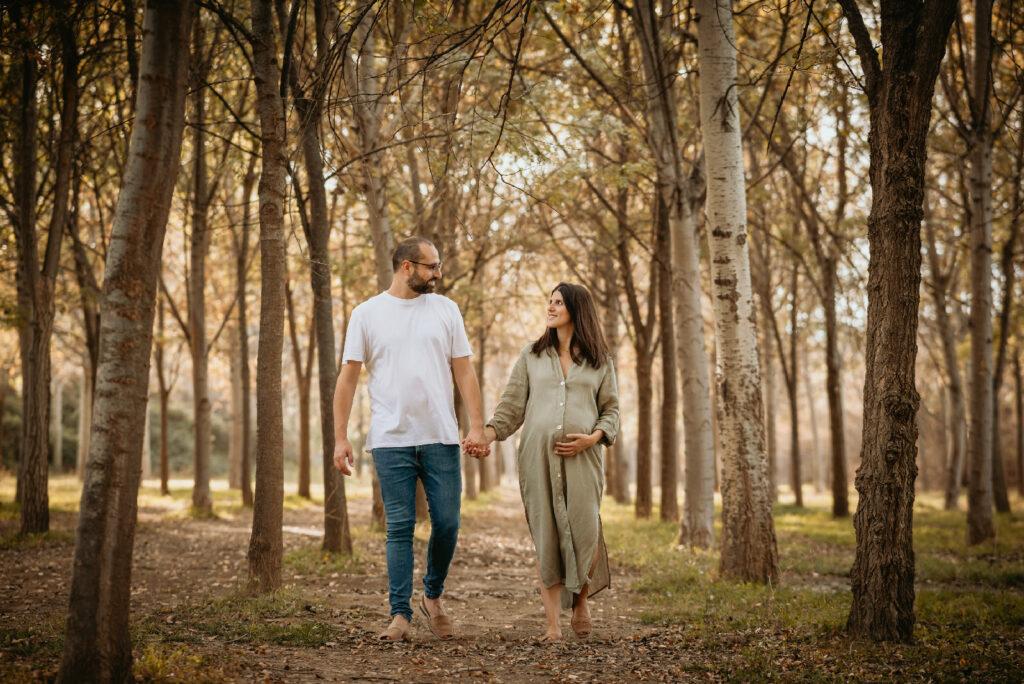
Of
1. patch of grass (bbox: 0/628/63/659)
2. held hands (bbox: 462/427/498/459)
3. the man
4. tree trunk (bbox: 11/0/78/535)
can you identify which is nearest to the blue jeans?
the man

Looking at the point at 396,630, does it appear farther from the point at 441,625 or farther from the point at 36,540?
the point at 36,540

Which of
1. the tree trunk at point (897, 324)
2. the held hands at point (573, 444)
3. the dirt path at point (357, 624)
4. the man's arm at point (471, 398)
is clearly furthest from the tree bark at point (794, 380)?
the man's arm at point (471, 398)

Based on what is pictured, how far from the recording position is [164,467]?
21.1 metres

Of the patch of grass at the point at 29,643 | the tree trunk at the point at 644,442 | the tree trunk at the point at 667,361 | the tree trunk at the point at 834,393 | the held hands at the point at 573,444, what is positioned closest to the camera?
the patch of grass at the point at 29,643

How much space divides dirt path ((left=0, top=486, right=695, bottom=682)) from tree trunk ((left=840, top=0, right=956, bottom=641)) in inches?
52.8

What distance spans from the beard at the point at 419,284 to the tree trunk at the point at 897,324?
2859 millimetres

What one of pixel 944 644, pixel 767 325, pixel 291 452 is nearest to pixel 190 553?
pixel 944 644

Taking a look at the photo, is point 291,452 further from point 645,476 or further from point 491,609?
point 491,609

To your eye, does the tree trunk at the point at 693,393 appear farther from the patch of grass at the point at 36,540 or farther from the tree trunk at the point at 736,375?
the patch of grass at the point at 36,540

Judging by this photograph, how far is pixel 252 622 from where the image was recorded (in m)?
5.38

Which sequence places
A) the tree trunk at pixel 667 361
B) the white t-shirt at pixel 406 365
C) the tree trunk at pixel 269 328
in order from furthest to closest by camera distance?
1. the tree trunk at pixel 667 361
2. the tree trunk at pixel 269 328
3. the white t-shirt at pixel 406 365

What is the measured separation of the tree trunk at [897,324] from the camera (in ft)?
15.9

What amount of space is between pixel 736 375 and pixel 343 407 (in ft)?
13.2

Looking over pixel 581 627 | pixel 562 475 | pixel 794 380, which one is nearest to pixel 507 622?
pixel 581 627
